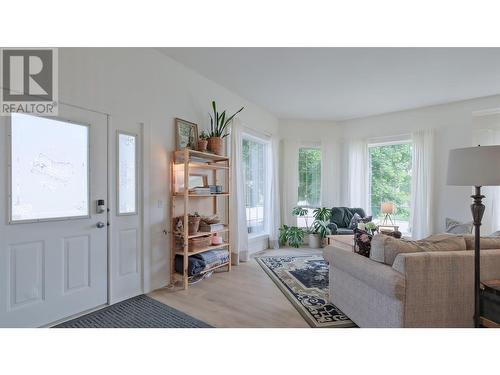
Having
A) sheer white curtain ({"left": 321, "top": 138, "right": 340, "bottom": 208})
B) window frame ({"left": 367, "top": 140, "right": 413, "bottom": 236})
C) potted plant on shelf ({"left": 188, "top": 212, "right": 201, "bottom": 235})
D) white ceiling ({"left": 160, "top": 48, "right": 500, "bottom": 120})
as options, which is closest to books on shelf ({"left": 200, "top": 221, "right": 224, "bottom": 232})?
potted plant on shelf ({"left": 188, "top": 212, "right": 201, "bottom": 235})

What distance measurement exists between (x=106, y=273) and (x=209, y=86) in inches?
111

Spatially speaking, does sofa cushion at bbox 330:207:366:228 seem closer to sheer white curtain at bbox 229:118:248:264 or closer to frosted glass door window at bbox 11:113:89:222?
sheer white curtain at bbox 229:118:248:264

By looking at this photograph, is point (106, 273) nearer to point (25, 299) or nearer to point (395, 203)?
point (25, 299)

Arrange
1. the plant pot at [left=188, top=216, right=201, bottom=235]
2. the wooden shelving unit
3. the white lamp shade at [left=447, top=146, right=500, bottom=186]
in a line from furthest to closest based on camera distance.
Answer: the plant pot at [left=188, top=216, right=201, bottom=235]
the wooden shelving unit
the white lamp shade at [left=447, top=146, right=500, bottom=186]

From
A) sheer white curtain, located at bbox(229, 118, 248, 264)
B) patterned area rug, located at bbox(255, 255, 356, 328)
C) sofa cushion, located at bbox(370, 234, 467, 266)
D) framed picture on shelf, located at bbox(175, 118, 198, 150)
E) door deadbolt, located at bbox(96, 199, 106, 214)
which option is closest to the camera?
sofa cushion, located at bbox(370, 234, 467, 266)

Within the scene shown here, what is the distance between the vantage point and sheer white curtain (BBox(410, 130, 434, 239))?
4.87m

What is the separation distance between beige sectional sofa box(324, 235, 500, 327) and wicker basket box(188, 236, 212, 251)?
6.60 ft

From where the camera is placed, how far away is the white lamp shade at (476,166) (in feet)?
5.78

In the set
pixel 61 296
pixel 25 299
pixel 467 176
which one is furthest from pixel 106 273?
pixel 467 176

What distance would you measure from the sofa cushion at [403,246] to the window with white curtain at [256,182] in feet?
10.2

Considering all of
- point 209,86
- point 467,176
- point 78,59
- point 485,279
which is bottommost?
point 485,279

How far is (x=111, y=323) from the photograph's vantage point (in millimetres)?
2338

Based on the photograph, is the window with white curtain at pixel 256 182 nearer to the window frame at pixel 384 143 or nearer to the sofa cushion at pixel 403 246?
the window frame at pixel 384 143

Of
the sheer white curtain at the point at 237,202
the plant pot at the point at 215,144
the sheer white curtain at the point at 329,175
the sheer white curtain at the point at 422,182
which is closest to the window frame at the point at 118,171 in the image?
the plant pot at the point at 215,144
